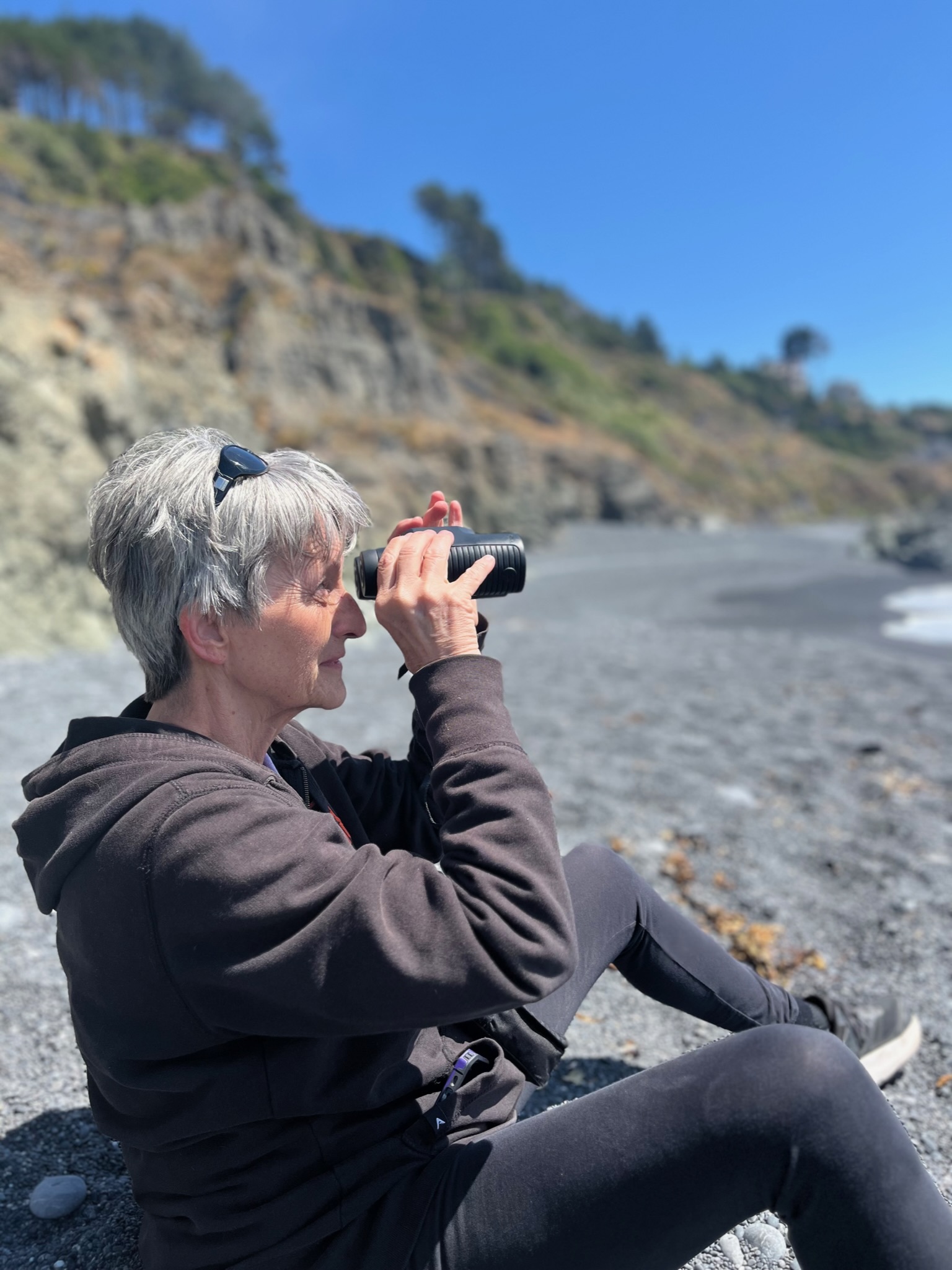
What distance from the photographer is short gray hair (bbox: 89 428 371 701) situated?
131cm

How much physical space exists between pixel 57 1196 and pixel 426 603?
166cm

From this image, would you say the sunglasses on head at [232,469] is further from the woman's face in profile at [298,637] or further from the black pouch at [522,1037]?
the black pouch at [522,1037]

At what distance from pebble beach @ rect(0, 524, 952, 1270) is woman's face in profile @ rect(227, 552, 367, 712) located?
129 cm

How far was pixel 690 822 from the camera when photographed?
14.1 feet

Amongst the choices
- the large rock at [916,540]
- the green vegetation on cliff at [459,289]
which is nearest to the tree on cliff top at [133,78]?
the green vegetation on cliff at [459,289]

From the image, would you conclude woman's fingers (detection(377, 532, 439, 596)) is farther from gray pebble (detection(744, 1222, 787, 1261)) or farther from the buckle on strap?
gray pebble (detection(744, 1222, 787, 1261))

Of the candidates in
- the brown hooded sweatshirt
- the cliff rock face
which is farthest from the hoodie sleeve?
the cliff rock face

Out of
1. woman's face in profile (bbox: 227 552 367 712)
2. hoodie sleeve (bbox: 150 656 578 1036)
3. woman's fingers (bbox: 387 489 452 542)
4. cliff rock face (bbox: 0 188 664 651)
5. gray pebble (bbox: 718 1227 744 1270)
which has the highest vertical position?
cliff rock face (bbox: 0 188 664 651)

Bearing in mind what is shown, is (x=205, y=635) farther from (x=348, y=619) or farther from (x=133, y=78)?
(x=133, y=78)

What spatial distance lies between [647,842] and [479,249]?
76.3m

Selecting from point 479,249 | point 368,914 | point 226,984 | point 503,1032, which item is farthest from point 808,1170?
point 479,249

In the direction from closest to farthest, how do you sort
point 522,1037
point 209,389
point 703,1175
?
point 703,1175 → point 522,1037 → point 209,389

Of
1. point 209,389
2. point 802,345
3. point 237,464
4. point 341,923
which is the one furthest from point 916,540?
point 802,345

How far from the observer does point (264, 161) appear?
5456 centimetres
